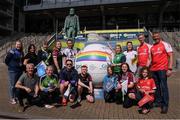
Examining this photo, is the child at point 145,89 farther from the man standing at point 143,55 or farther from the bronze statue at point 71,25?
the bronze statue at point 71,25

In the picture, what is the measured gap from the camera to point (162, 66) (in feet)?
29.0

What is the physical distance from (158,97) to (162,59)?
3.45 feet

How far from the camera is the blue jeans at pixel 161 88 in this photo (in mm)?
8680

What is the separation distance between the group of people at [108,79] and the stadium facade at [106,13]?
42085 mm

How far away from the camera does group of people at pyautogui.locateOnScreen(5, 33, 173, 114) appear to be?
8852mm

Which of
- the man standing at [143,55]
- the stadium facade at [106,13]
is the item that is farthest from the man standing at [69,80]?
the stadium facade at [106,13]

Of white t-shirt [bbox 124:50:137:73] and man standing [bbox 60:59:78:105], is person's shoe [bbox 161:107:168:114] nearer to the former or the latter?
white t-shirt [bbox 124:50:137:73]

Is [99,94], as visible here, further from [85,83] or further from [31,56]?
[31,56]

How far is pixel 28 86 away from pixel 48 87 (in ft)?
1.81

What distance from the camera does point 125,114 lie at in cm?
849

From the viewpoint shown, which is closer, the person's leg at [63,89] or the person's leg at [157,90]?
the person's leg at [157,90]

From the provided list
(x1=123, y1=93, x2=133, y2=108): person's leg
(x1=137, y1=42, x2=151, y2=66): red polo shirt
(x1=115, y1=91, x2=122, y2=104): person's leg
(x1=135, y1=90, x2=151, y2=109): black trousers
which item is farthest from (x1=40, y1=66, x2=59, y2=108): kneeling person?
(x1=137, y1=42, x2=151, y2=66): red polo shirt

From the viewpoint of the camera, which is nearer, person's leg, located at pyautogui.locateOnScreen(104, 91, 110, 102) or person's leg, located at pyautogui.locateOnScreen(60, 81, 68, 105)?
person's leg, located at pyautogui.locateOnScreen(60, 81, 68, 105)

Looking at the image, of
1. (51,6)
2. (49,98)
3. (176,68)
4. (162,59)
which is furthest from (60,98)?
(51,6)
